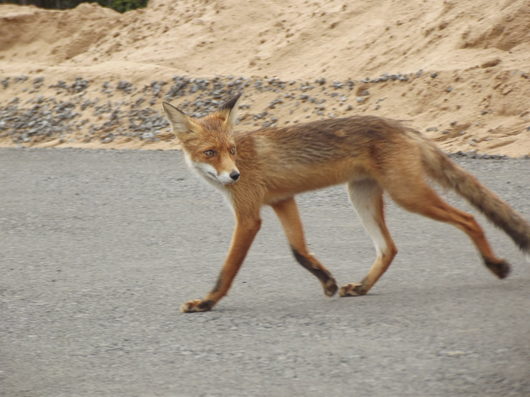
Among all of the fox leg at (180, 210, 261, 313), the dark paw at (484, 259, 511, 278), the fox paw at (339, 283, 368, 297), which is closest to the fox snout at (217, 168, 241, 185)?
the fox leg at (180, 210, 261, 313)

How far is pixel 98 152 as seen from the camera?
1777cm

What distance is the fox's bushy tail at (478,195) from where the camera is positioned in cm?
733

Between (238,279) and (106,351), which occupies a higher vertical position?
(106,351)

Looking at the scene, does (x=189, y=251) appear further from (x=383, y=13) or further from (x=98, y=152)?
(x=383, y=13)

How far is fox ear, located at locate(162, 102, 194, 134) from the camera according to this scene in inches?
296

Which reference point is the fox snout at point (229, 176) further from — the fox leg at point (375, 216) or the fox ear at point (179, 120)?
the fox leg at point (375, 216)

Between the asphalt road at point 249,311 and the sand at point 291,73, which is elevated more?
the asphalt road at point 249,311

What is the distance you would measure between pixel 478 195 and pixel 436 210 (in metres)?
0.38

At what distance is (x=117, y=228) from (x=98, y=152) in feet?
22.5

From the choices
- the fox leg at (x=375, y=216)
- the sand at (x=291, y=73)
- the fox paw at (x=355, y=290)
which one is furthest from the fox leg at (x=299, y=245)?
the sand at (x=291, y=73)

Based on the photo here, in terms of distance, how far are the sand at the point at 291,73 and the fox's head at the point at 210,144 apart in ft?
26.4

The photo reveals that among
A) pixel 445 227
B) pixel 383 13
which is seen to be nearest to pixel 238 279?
pixel 445 227

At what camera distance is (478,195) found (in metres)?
7.41

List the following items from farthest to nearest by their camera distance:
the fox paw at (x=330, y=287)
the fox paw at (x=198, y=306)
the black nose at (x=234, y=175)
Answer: the fox paw at (x=330, y=287) < the fox paw at (x=198, y=306) < the black nose at (x=234, y=175)
